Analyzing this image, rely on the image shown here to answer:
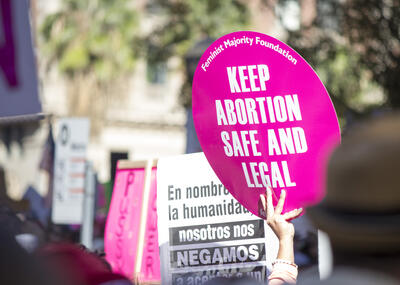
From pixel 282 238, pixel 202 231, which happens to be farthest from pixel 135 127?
pixel 282 238

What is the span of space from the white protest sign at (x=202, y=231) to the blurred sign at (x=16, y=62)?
0.96 metres

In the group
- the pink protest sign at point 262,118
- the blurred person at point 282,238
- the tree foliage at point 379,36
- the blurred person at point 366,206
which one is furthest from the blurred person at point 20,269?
the tree foliage at point 379,36

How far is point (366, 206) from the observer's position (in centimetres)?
173

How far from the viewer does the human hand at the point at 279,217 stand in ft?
10.4

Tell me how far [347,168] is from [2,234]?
2.16ft

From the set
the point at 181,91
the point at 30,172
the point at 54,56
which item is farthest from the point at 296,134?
the point at 30,172

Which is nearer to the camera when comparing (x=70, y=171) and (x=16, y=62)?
(x=16, y=62)

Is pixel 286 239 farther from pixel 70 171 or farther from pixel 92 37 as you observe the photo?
pixel 92 37

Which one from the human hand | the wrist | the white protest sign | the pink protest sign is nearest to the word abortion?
the pink protest sign

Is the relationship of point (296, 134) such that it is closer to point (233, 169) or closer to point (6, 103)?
point (233, 169)

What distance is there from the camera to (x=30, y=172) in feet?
116

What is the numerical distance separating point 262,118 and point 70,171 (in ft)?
20.0

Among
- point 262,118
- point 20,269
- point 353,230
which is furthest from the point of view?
point 262,118

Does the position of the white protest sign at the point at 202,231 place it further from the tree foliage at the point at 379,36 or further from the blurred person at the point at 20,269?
the tree foliage at the point at 379,36
